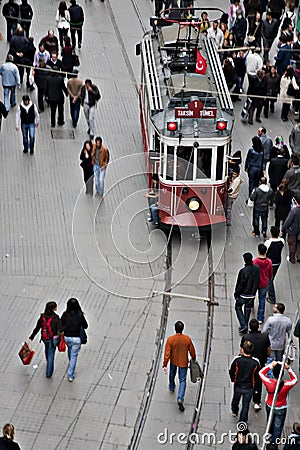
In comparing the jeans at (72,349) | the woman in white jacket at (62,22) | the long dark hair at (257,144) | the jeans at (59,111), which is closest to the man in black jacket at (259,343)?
the jeans at (72,349)

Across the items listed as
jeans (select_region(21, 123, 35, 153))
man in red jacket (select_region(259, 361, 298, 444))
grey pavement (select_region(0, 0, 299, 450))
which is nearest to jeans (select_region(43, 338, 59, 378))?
grey pavement (select_region(0, 0, 299, 450))

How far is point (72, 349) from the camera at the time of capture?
49.5ft

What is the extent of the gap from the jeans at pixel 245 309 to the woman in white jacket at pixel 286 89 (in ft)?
31.1

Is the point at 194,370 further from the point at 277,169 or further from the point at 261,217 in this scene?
the point at 277,169

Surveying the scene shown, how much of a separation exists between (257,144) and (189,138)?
2.43 meters

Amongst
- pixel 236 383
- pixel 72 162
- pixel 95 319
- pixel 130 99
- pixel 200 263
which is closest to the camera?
pixel 236 383

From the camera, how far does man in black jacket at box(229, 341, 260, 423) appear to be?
1385 centimetres

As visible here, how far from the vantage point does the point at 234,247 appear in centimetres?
1944

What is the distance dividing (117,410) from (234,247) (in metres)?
5.55

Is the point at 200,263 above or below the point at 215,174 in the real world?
below

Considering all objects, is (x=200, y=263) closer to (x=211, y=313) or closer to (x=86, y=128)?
(x=211, y=313)

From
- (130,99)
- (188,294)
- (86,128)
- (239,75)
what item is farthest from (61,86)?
(188,294)

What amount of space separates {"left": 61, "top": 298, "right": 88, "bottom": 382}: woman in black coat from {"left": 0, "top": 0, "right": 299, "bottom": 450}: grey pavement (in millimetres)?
583

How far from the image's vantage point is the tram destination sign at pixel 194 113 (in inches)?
731
